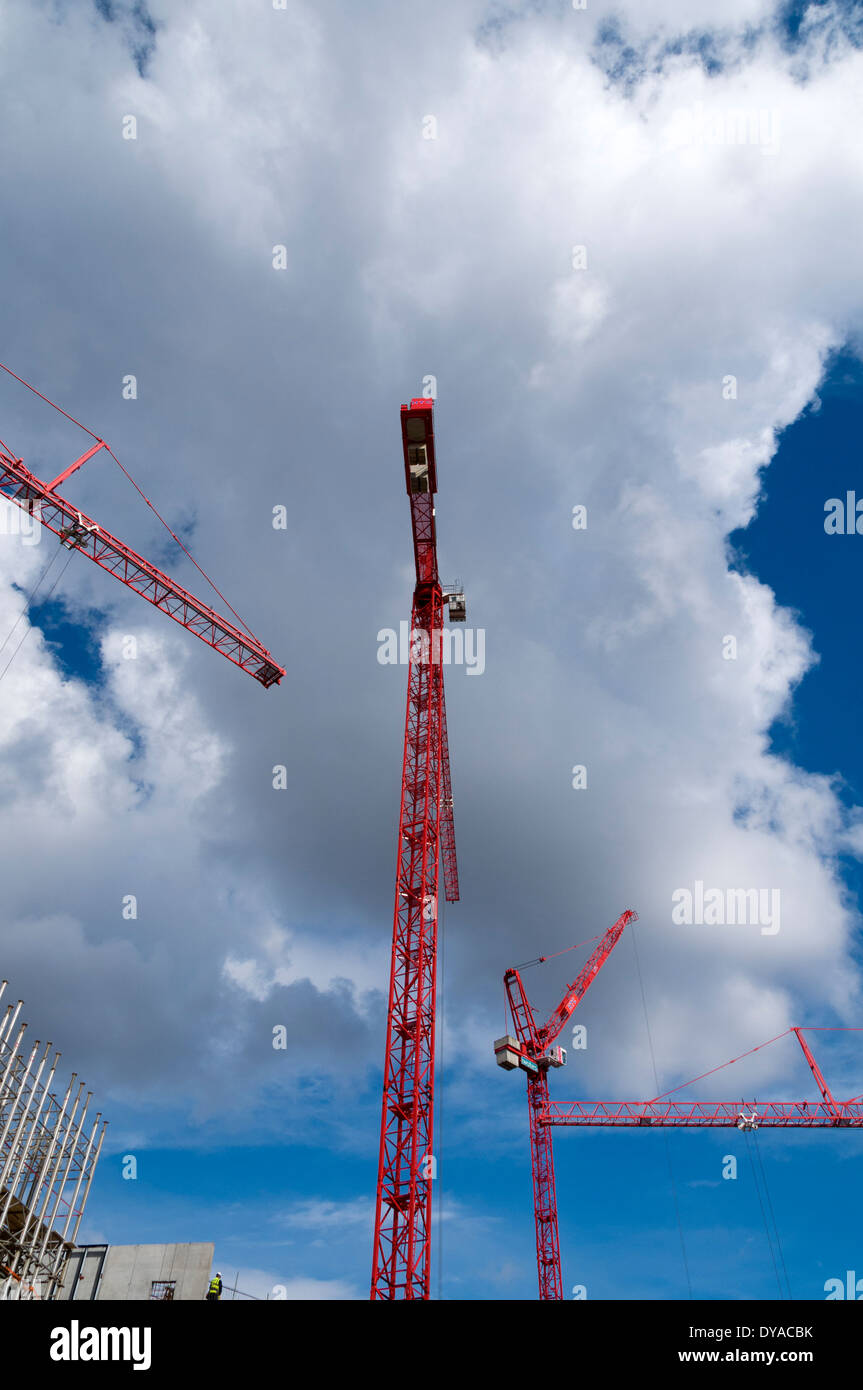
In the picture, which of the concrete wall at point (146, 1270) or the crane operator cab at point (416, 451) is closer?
the concrete wall at point (146, 1270)

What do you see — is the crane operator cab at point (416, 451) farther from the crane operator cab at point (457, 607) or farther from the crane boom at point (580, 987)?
the crane boom at point (580, 987)

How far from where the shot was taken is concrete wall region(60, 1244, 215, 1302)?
4325 centimetres

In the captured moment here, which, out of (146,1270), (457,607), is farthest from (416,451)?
(146,1270)

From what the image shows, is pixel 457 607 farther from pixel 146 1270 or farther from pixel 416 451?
pixel 146 1270

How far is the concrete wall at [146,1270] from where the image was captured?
43.2m

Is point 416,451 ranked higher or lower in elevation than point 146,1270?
higher

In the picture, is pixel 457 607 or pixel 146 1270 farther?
pixel 457 607

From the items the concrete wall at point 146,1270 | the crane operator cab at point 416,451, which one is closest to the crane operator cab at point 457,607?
the crane operator cab at point 416,451

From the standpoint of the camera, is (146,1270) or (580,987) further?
(580,987)

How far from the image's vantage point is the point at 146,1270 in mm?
44094
